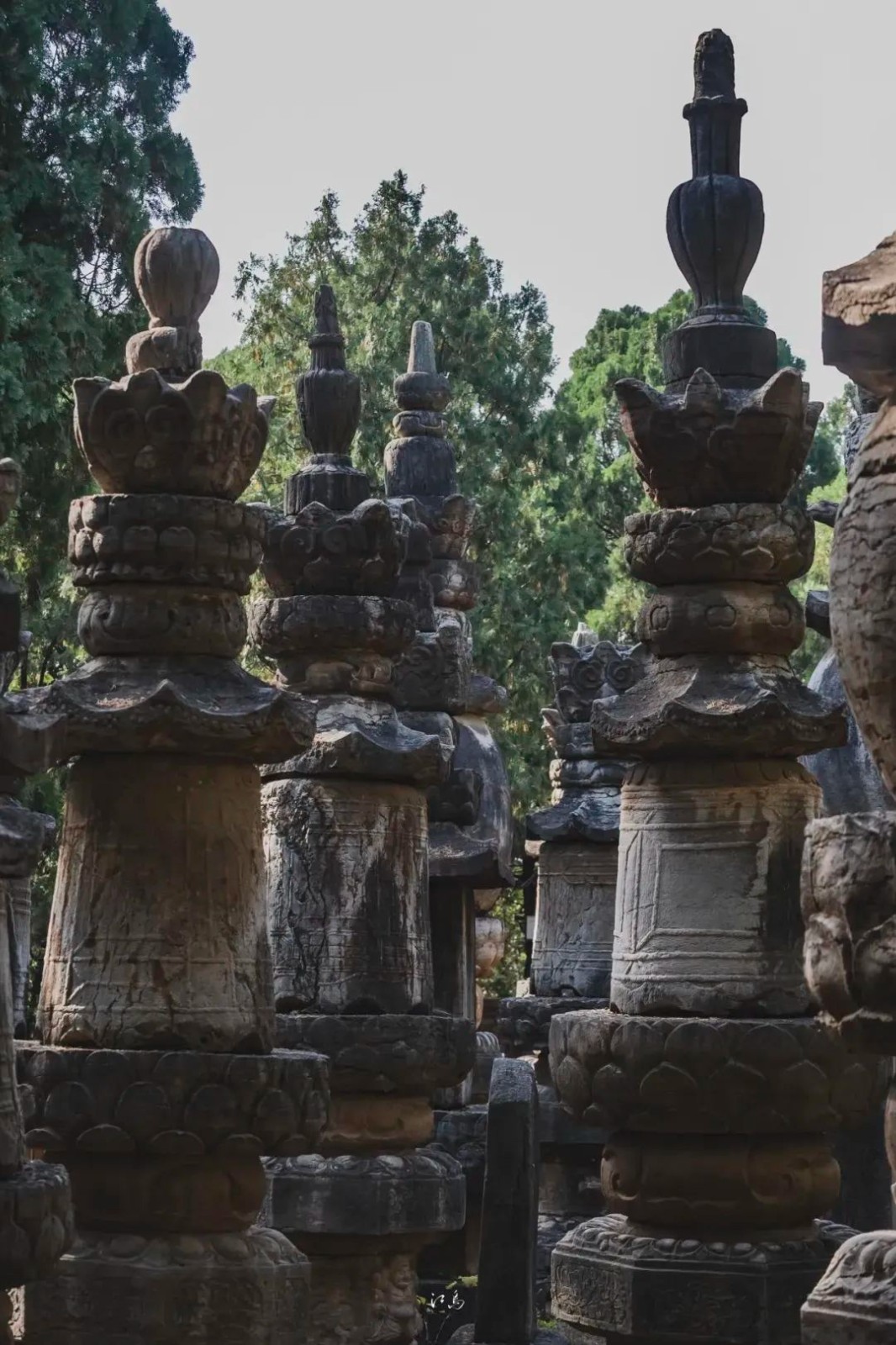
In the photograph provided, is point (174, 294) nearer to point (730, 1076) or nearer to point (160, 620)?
point (160, 620)

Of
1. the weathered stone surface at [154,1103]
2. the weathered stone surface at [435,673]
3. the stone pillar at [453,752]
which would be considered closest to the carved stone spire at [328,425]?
the stone pillar at [453,752]

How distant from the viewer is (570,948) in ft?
45.5

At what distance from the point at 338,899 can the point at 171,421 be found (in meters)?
2.44

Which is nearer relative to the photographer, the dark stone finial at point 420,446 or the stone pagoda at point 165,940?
the stone pagoda at point 165,940

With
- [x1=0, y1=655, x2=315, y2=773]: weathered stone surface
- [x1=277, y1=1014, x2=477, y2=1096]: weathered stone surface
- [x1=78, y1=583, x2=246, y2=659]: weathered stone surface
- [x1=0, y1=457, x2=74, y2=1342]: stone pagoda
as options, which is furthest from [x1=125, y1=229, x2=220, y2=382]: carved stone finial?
[x1=277, y1=1014, x2=477, y2=1096]: weathered stone surface

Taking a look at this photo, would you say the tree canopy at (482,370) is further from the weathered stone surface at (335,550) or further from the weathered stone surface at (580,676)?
the weathered stone surface at (335,550)

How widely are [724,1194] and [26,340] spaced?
50.5 ft

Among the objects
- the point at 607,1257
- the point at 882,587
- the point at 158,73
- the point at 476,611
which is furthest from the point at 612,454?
the point at 882,587

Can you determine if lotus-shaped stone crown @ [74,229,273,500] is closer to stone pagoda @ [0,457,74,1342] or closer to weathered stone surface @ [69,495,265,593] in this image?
weathered stone surface @ [69,495,265,593]

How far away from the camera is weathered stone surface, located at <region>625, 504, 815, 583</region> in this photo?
920cm

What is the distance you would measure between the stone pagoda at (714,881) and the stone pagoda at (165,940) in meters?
1.07

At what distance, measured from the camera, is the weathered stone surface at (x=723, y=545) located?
9195mm

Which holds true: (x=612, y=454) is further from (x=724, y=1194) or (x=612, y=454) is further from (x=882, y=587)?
(x=882, y=587)

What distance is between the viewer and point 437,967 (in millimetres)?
13156
